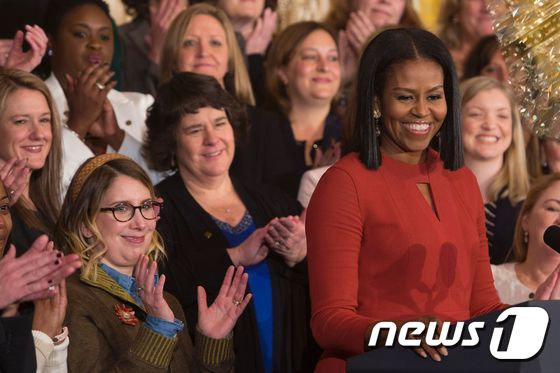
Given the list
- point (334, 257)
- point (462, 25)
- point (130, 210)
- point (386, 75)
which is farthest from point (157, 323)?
point (462, 25)

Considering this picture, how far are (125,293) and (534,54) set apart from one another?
4.49 feet

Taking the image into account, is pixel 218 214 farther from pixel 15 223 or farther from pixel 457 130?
pixel 457 130

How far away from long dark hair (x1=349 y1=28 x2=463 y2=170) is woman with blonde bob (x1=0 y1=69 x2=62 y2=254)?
144 cm

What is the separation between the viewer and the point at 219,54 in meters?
5.62

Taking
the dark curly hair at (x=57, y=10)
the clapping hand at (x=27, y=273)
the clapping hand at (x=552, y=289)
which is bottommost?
the clapping hand at (x=552, y=289)

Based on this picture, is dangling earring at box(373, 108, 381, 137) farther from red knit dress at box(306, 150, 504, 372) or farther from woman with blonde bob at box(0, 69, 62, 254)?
woman with blonde bob at box(0, 69, 62, 254)

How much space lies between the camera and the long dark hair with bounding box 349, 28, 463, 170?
3.20 metres

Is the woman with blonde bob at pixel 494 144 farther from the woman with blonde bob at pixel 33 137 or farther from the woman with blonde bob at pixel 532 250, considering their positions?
the woman with blonde bob at pixel 33 137

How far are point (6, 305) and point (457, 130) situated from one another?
123 cm

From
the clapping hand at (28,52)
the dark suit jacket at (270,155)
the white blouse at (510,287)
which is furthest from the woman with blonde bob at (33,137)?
the white blouse at (510,287)

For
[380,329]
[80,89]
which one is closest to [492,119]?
[80,89]

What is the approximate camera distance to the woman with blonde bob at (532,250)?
4.74 meters

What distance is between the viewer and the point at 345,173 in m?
3.15

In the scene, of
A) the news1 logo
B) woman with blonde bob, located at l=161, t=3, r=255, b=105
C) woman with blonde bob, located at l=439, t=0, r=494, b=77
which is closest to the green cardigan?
the news1 logo
